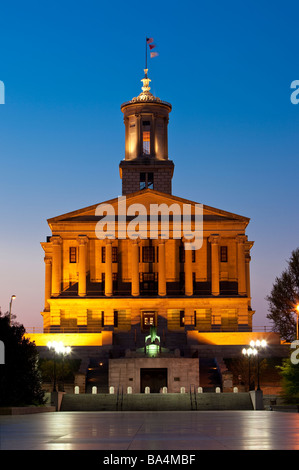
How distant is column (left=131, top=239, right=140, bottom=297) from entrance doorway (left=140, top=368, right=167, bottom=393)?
21179 mm

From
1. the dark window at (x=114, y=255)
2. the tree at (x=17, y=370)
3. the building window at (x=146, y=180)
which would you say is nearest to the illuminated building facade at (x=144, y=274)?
the dark window at (x=114, y=255)

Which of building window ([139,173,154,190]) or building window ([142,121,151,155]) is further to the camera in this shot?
building window ([142,121,151,155])

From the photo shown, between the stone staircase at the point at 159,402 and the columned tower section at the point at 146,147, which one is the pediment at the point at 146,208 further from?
the stone staircase at the point at 159,402

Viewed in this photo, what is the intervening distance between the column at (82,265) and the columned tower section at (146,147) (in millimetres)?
16712

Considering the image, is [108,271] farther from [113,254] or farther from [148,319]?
[148,319]

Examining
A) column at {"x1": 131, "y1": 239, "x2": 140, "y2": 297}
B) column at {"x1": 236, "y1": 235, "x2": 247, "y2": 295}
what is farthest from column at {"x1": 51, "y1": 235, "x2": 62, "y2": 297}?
column at {"x1": 236, "y1": 235, "x2": 247, "y2": 295}

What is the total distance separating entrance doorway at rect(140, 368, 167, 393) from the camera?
223ft

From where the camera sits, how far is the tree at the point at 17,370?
38.6 metres

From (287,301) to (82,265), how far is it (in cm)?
2441

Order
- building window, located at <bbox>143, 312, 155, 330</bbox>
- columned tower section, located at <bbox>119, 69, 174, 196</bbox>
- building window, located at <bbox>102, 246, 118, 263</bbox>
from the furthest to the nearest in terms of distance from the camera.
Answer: columned tower section, located at <bbox>119, 69, 174, 196</bbox> → building window, located at <bbox>102, 246, 118, 263</bbox> → building window, located at <bbox>143, 312, 155, 330</bbox>

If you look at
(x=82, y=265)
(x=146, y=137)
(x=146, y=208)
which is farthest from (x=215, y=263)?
(x=146, y=137)

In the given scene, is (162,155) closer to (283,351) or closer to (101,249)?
(101,249)

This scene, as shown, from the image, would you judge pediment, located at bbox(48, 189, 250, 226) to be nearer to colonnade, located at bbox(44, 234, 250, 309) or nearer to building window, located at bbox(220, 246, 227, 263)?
colonnade, located at bbox(44, 234, 250, 309)

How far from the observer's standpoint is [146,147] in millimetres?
106438
